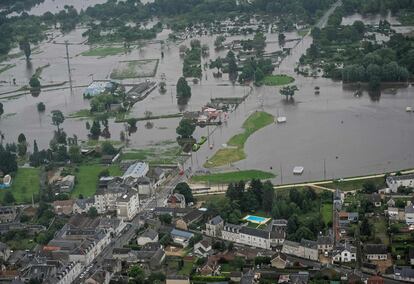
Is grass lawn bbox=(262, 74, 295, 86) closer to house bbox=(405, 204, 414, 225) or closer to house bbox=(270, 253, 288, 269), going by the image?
house bbox=(405, 204, 414, 225)

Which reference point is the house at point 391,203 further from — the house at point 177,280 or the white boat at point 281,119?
the white boat at point 281,119

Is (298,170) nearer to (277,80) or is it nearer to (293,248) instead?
(293,248)

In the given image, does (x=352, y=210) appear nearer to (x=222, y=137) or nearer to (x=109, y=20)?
(x=222, y=137)

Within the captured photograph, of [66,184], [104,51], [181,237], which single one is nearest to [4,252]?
[181,237]

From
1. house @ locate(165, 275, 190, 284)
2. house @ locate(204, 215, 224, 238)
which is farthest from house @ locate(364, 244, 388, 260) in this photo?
house @ locate(165, 275, 190, 284)

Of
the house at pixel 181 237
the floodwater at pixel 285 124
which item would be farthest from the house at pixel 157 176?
the house at pixel 181 237

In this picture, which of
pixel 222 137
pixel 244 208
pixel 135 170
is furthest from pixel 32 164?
pixel 244 208
